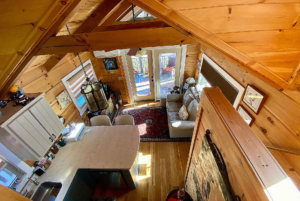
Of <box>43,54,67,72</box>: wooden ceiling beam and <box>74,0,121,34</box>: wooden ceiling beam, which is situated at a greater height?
<box>74,0,121,34</box>: wooden ceiling beam

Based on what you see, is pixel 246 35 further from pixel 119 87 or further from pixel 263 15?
pixel 119 87

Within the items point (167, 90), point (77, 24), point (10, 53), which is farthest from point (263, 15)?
point (167, 90)

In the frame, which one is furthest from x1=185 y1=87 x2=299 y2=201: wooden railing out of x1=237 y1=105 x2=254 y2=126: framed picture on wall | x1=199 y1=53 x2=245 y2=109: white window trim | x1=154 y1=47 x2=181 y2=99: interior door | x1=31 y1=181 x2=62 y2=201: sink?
x1=154 y1=47 x2=181 y2=99: interior door

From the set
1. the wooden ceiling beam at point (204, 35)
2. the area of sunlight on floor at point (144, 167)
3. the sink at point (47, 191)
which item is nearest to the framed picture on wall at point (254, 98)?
the wooden ceiling beam at point (204, 35)

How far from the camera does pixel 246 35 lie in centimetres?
79

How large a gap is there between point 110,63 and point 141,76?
43.1 inches

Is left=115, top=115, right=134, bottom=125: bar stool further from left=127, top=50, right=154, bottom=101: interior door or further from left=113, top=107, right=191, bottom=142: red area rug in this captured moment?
left=127, top=50, right=154, bottom=101: interior door

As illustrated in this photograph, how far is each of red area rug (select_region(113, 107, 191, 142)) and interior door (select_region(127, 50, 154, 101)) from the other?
0.59m

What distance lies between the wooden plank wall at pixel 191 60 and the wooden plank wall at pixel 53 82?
9.59 feet

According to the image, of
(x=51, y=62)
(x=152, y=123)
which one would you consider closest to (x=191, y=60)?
(x=152, y=123)

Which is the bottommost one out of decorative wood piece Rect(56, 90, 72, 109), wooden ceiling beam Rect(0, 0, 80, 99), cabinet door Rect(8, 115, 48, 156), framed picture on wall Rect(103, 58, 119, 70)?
cabinet door Rect(8, 115, 48, 156)

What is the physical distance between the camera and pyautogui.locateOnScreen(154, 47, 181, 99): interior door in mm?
3683

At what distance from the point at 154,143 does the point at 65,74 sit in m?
2.55

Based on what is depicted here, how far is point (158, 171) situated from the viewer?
8.25ft
